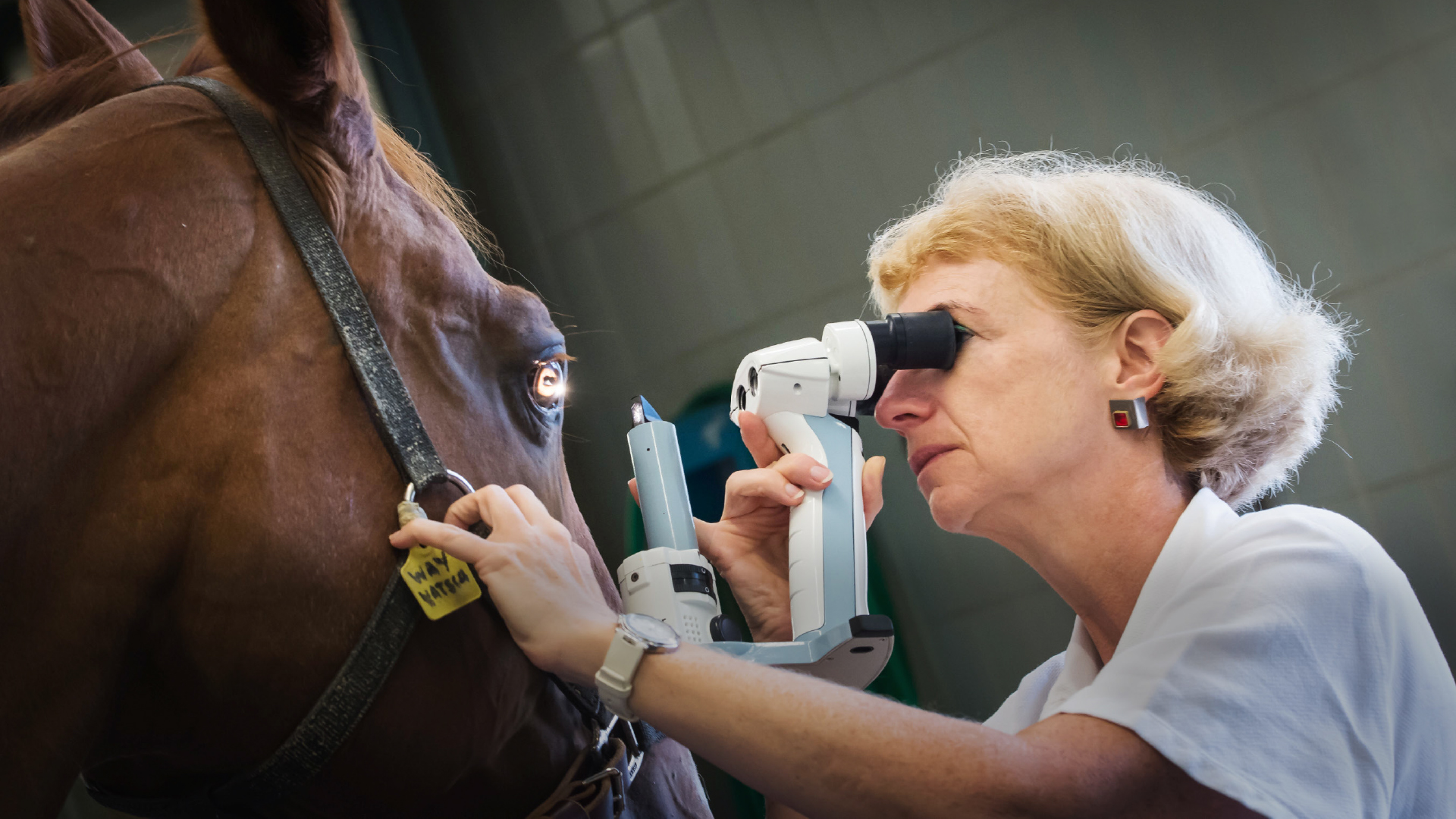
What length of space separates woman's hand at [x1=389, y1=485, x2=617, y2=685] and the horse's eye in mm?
173

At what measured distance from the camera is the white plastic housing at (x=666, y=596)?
0.98 metres

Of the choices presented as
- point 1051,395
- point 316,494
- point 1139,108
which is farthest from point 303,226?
point 1139,108

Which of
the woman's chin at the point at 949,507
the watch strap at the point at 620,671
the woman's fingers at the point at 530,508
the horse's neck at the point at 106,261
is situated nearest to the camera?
the horse's neck at the point at 106,261

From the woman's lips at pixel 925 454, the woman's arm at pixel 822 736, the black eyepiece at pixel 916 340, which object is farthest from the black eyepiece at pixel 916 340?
Result: the woman's arm at pixel 822 736

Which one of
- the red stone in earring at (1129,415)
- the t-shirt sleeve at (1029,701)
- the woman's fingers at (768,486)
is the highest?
the woman's fingers at (768,486)

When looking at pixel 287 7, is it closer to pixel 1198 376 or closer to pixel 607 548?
pixel 1198 376

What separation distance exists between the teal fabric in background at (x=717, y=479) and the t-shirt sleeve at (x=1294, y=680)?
1.08 meters

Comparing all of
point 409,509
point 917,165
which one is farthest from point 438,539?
point 917,165

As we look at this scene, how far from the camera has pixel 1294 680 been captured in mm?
779

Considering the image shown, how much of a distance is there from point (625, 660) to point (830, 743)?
0.19 metres

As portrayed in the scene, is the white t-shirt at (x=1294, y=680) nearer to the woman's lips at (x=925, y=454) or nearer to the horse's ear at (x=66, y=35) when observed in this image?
the woman's lips at (x=925, y=454)

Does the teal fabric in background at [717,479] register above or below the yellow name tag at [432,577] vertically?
below

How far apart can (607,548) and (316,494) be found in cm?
138

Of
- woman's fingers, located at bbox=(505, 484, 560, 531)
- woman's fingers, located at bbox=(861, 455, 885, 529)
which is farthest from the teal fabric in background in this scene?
woman's fingers, located at bbox=(505, 484, 560, 531)
